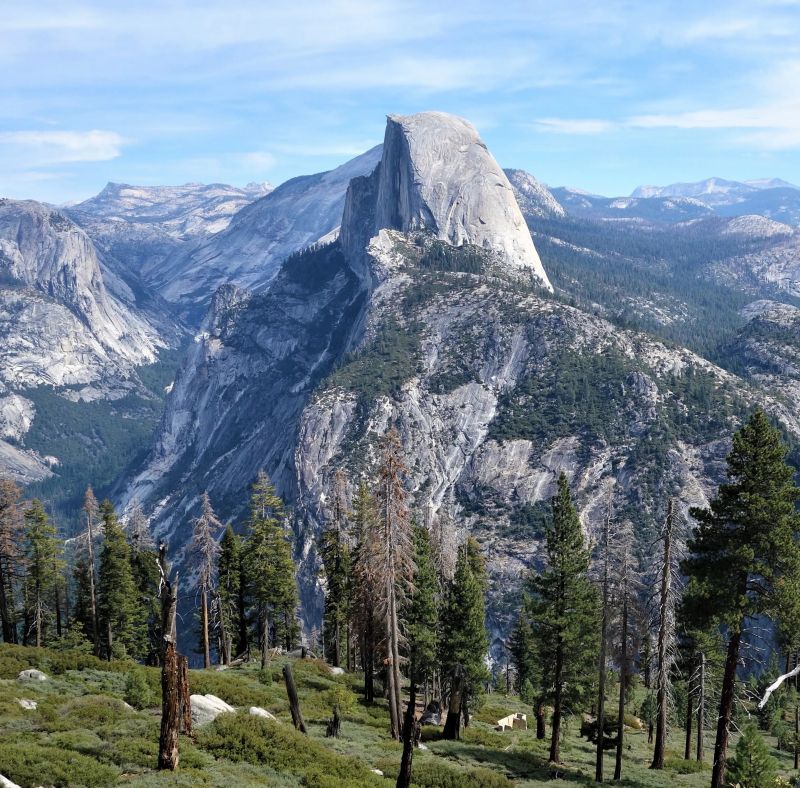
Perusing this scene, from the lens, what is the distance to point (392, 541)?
43.2m

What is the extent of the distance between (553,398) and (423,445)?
32.8 meters

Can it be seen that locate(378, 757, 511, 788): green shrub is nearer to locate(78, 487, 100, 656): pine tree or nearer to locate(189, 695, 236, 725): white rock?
locate(189, 695, 236, 725): white rock

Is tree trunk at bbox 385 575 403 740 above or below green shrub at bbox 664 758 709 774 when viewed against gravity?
above

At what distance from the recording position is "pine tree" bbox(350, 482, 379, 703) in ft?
145

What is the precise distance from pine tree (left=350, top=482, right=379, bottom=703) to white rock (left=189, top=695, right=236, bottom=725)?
37.0 ft

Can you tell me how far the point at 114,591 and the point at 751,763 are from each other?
49.3m

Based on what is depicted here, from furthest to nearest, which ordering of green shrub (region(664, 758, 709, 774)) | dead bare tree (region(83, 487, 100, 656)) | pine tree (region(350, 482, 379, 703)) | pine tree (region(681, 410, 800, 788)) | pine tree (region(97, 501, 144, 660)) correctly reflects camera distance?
pine tree (region(97, 501, 144, 660)) < dead bare tree (region(83, 487, 100, 656)) < green shrub (region(664, 758, 709, 774)) < pine tree (region(350, 482, 379, 703)) < pine tree (region(681, 410, 800, 788))

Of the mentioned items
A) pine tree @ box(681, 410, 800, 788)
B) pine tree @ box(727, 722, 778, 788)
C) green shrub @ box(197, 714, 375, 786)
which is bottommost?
green shrub @ box(197, 714, 375, 786)

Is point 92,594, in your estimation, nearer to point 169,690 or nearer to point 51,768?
point 51,768

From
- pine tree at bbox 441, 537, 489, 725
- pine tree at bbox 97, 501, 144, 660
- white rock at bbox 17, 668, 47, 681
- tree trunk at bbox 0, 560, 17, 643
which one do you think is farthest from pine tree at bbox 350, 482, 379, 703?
tree trunk at bbox 0, 560, 17, 643

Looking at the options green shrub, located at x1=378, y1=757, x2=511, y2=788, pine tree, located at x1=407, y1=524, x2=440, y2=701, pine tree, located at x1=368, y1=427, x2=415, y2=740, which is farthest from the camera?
pine tree, located at x1=407, y1=524, x2=440, y2=701

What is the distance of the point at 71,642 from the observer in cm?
6316

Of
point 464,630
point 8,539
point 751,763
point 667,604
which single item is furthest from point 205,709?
point 8,539

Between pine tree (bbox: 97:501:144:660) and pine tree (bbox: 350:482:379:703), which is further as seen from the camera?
pine tree (bbox: 97:501:144:660)
